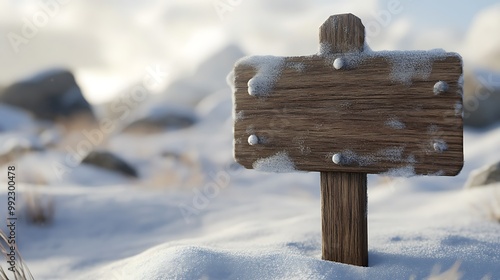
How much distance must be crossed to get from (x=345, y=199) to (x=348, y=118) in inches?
13.9

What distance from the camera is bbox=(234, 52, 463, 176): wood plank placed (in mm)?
2066

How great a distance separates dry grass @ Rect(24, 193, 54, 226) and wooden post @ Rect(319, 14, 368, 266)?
2599mm

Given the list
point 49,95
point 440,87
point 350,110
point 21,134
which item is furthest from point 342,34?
point 49,95

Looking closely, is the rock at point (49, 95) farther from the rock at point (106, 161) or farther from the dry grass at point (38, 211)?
the dry grass at point (38, 211)

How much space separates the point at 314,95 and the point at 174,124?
10774mm

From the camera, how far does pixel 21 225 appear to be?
3.96m

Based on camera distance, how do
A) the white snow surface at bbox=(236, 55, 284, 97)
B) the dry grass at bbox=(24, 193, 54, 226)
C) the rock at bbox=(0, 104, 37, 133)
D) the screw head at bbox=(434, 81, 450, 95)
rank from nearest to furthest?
the screw head at bbox=(434, 81, 450, 95), the white snow surface at bbox=(236, 55, 284, 97), the dry grass at bbox=(24, 193, 54, 226), the rock at bbox=(0, 104, 37, 133)

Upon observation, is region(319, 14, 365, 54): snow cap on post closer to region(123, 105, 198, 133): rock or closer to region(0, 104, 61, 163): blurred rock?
region(0, 104, 61, 163): blurred rock

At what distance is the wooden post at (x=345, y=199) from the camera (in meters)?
2.21

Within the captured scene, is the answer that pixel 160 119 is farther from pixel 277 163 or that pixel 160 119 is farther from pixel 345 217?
pixel 345 217

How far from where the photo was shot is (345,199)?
224cm

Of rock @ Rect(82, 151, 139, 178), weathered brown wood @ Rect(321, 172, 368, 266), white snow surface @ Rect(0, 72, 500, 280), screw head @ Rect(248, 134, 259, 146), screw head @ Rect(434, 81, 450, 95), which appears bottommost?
white snow surface @ Rect(0, 72, 500, 280)

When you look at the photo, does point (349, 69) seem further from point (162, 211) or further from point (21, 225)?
point (21, 225)

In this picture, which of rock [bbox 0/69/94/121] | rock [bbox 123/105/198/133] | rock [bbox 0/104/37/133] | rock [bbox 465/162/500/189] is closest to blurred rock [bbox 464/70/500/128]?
rock [bbox 465/162/500/189]
